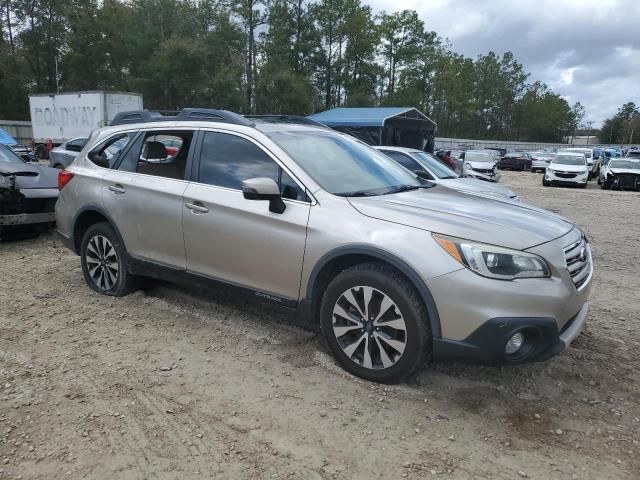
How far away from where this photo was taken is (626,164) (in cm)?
2144

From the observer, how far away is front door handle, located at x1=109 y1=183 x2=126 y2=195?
4512 millimetres

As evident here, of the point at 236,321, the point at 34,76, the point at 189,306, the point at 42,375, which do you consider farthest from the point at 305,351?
the point at 34,76

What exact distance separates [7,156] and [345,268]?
23.1 feet

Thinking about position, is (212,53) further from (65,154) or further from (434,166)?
(434,166)

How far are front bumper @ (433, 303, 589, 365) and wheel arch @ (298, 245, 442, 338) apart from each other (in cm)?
13

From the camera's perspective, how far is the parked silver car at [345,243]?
2863mm

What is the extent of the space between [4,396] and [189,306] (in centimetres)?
175

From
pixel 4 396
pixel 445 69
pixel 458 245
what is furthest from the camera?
pixel 445 69

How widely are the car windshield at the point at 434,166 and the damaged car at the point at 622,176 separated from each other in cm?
1439

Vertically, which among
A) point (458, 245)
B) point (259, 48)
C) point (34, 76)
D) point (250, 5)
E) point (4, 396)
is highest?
point (250, 5)

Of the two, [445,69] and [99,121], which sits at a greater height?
[445,69]

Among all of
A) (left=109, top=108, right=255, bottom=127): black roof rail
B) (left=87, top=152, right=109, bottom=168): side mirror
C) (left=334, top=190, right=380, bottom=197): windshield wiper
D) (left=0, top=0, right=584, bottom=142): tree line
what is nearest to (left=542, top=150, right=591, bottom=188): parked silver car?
(left=109, top=108, right=255, bottom=127): black roof rail

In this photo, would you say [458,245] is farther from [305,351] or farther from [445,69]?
[445,69]

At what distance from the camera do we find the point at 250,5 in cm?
4988
